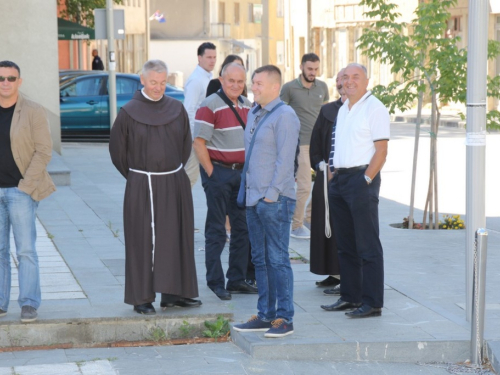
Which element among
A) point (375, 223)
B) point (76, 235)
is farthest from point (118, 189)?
point (375, 223)

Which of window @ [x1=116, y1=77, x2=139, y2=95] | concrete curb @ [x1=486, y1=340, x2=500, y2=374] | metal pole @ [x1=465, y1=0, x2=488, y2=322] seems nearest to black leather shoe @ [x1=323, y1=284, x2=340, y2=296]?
metal pole @ [x1=465, y1=0, x2=488, y2=322]

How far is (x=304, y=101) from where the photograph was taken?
11.1 m

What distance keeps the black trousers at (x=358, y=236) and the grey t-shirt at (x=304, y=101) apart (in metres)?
3.25

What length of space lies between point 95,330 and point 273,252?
1.43 metres

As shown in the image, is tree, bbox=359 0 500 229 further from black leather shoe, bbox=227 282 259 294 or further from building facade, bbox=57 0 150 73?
building facade, bbox=57 0 150 73

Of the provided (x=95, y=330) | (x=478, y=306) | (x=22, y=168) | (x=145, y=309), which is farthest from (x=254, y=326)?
(x=22, y=168)

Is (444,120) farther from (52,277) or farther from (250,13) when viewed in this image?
(250,13)

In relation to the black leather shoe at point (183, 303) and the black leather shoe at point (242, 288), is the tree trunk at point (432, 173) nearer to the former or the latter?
the black leather shoe at point (242, 288)

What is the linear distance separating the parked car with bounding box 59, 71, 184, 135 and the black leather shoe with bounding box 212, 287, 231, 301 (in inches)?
608

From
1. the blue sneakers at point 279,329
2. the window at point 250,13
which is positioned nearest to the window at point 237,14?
the window at point 250,13

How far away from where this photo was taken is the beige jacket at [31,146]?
7277 millimetres

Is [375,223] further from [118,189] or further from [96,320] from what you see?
[118,189]

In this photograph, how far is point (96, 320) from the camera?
746 centimetres

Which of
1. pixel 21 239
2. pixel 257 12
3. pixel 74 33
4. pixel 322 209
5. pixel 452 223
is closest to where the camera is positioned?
pixel 21 239
